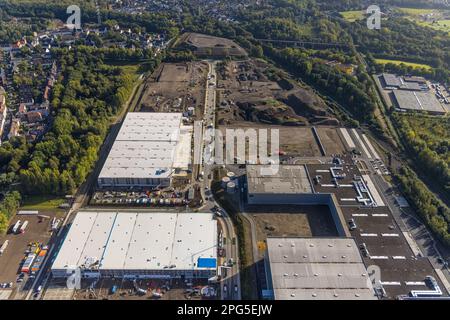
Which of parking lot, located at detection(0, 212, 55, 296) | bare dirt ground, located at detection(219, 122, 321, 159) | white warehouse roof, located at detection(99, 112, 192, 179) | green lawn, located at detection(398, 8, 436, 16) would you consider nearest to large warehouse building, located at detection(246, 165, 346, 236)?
bare dirt ground, located at detection(219, 122, 321, 159)

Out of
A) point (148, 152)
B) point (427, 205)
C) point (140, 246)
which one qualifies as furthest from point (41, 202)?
point (427, 205)

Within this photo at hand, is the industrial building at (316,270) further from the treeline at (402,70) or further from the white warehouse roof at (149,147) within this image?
the treeline at (402,70)

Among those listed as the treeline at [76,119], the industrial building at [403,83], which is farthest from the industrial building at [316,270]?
the industrial building at [403,83]

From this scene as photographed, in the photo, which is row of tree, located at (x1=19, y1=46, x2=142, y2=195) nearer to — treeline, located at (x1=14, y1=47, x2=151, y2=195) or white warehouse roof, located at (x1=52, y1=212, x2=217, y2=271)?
treeline, located at (x1=14, y1=47, x2=151, y2=195)

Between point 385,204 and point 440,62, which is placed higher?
point 440,62

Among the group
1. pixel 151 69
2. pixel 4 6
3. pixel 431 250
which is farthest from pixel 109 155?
pixel 4 6

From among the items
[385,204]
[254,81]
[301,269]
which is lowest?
[301,269]
